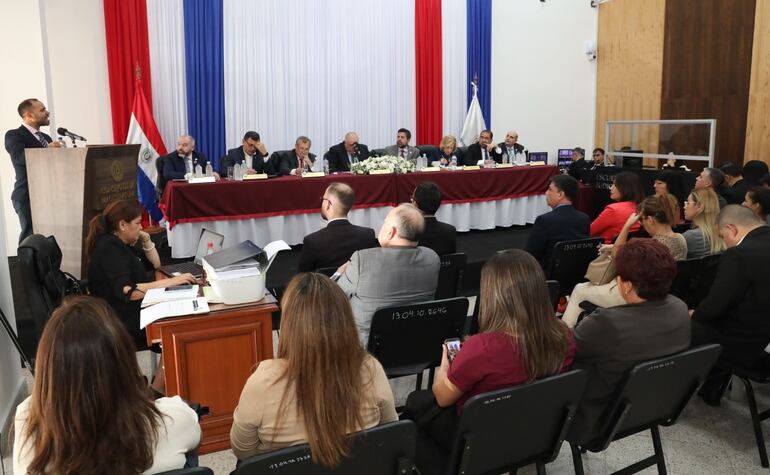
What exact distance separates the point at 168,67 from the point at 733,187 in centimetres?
681

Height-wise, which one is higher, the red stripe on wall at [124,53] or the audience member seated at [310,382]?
the red stripe on wall at [124,53]

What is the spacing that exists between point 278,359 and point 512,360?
694 millimetres

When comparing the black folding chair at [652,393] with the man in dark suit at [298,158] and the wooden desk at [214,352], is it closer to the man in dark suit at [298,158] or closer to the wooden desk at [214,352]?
the wooden desk at [214,352]

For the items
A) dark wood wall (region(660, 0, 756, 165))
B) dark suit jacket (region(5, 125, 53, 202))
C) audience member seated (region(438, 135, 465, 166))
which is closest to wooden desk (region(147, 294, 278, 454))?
dark suit jacket (region(5, 125, 53, 202))

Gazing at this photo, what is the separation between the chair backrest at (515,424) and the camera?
5.58 ft

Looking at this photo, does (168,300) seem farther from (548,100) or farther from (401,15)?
(548,100)

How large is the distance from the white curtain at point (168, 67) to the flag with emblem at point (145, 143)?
1.08 feet

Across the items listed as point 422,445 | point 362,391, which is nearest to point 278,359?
point 362,391

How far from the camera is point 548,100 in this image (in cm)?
1072

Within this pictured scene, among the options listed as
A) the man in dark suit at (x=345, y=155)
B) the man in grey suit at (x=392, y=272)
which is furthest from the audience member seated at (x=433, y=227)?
the man in dark suit at (x=345, y=155)

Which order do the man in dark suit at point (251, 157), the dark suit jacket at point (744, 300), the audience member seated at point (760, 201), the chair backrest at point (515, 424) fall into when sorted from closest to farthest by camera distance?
the chair backrest at point (515, 424) → the dark suit jacket at point (744, 300) → the audience member seated at point (760, 201) → the man in dark suit at point (251, 157)

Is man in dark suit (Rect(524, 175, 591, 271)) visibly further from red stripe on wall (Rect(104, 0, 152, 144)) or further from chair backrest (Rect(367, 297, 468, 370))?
red stripe on wall (Rect(104, 0, 152, 144))

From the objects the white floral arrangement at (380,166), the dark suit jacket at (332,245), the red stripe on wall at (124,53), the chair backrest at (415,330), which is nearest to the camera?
the chair backrest at (415,330)

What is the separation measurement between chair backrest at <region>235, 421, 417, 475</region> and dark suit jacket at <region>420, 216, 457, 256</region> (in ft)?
7.56
